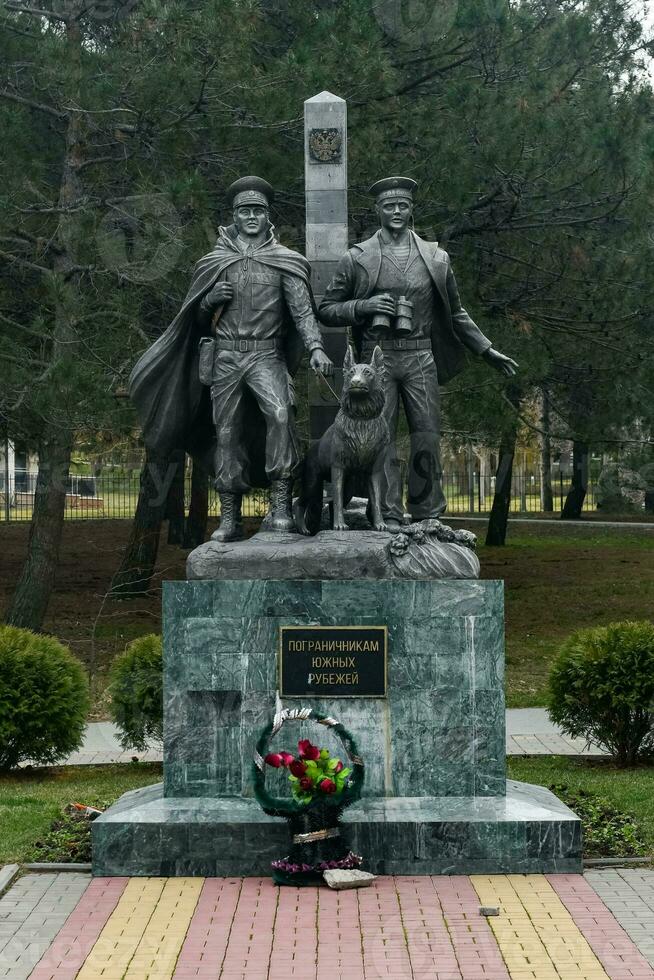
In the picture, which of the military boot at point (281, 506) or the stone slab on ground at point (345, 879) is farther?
the military boot at point (281, 506)

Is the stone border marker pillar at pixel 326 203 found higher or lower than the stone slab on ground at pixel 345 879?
higher

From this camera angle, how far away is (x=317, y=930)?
21.2 ft

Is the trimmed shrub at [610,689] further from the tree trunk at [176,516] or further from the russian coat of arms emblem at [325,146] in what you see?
the tree trunk at [176,516]

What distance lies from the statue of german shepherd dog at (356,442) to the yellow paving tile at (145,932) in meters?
2.35

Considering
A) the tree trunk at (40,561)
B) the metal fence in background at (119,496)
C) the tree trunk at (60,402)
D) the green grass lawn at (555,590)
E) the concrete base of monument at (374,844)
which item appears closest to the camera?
the concrete base of monument at (374,844)

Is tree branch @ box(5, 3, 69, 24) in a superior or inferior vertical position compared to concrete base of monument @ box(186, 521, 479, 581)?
superior

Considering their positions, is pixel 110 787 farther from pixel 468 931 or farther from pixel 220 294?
pixel 468 931

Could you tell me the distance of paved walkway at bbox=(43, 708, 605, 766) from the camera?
→ 38.5 ft

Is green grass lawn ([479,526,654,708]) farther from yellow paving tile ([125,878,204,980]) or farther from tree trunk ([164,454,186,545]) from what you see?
yellow paving tile ([125,878,204,980])

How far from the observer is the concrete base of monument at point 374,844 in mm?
7438

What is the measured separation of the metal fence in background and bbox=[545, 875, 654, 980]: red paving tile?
24389mm

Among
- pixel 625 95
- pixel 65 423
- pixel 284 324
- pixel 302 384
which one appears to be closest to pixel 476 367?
pixel 302 384

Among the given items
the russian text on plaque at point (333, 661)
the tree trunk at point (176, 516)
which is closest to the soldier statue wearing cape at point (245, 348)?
the russian text on plaque at point (333, 661)

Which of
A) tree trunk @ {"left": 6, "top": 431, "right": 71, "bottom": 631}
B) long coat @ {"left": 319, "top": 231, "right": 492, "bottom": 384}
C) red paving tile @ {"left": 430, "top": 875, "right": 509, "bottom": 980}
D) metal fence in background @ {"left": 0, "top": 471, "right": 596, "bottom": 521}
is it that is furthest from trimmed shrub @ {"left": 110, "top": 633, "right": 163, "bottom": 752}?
metal fence in background @ {"left": 0, "top": 471, "right": 596, "bottom": 521}
